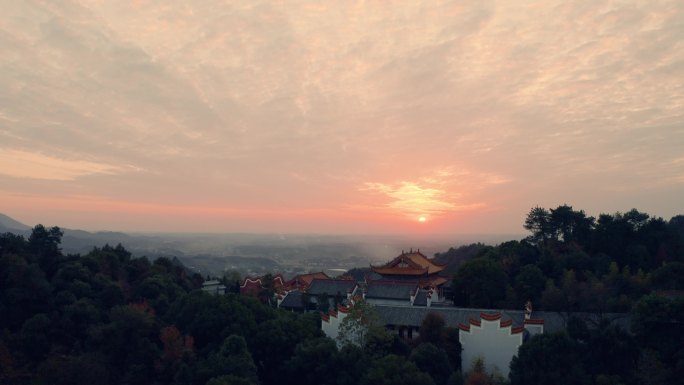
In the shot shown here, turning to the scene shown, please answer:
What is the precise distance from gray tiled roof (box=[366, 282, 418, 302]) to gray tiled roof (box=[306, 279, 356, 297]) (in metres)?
1.83

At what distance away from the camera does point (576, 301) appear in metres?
23.9

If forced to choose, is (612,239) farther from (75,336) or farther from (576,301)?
(75,336)

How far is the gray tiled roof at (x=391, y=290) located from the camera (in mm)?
28016

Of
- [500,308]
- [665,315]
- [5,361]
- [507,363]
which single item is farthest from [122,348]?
[665,315]

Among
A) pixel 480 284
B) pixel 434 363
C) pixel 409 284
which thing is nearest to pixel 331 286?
pixel 409 284

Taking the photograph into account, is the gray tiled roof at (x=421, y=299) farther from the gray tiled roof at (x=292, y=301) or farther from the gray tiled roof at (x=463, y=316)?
the gray tiled roof at (x=292, y=301)

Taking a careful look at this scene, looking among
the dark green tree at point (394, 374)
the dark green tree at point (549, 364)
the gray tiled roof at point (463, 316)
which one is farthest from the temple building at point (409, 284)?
the dark green tree at point (394, 374)

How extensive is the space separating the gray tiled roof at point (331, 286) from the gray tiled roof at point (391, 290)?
1.83 meters

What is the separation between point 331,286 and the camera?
100 ft

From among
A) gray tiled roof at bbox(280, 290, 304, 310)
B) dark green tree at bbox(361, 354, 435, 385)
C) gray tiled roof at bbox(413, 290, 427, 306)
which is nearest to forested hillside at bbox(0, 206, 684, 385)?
dark green tree at bbox(361, 354, 435, 385)

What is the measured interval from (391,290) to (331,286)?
4.02 meters

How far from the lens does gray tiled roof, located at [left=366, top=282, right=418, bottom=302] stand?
91.9ft

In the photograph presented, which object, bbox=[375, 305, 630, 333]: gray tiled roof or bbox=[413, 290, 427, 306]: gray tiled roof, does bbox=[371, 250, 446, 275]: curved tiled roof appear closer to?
bbox=[413, 290, 427, 306]: gray tiled roof

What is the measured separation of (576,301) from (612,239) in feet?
26.6
